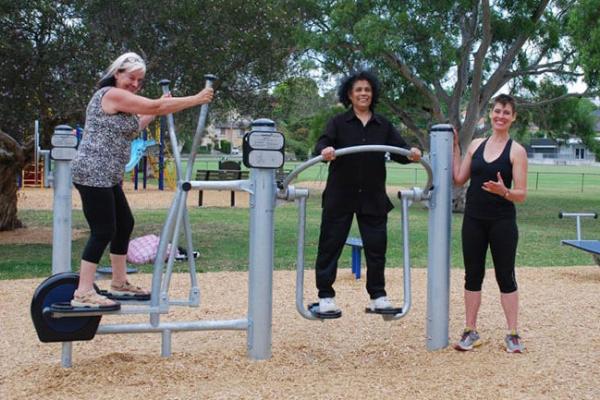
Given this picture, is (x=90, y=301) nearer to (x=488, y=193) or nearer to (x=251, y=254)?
(x=251, y=254)

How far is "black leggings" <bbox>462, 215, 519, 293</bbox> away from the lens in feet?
15.6

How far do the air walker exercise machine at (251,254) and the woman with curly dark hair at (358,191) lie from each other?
165mm

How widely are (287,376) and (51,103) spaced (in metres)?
7.62

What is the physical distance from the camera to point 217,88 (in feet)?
39.8


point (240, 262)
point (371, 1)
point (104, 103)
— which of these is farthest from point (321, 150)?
point (371, 1)

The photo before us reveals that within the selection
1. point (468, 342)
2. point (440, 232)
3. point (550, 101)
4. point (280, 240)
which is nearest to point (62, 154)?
point (440, 232)

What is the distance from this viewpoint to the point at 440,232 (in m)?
4.89

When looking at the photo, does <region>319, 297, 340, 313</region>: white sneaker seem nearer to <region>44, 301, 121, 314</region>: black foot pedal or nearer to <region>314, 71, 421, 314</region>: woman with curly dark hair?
<region>314, 71, 421, 314</region>: woman with curly dark hair

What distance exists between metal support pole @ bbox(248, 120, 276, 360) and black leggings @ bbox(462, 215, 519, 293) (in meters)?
1.29

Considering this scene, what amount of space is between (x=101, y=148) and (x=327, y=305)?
1.60m

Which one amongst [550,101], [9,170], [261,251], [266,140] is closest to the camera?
[266,140]

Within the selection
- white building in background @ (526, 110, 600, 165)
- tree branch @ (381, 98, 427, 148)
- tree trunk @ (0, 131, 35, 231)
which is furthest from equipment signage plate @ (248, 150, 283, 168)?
white building in background @ (526, 110, 600, 165)

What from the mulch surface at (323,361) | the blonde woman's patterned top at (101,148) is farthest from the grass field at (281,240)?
the blonde woman's patterned top at (101,148)

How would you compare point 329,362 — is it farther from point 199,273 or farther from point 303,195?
point 199,273
